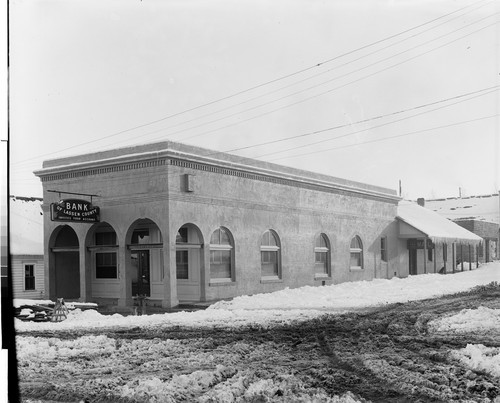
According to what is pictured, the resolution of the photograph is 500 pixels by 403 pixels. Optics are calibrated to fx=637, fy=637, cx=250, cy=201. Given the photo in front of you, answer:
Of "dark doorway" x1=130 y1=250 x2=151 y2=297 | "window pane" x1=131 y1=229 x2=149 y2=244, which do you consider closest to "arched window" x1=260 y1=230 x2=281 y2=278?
"dark doorway" x1=130 y1=250 x2=151 y2=297

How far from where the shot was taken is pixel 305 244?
72.2 feet

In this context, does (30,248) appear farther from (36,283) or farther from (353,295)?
(353,295)

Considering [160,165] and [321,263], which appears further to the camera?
[321,263]

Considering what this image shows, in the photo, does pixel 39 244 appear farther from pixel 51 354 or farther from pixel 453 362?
pixel 453 362

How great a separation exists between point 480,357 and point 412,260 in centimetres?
2236

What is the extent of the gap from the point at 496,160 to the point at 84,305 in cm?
1131

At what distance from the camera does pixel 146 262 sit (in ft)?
61.9

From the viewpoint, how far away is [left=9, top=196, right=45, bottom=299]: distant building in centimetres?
1433

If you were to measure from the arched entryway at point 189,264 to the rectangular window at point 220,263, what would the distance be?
1.42 ft

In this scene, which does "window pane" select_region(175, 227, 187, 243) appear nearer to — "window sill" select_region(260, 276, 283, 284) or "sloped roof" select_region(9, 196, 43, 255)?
"window sill" select_region(260, 276, 283, 284)

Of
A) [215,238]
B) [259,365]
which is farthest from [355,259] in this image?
[259,365]

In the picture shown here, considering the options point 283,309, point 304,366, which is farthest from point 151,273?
point 304,366

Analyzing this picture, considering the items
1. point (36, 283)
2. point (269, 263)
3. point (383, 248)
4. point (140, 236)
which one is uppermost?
point (140, 236)

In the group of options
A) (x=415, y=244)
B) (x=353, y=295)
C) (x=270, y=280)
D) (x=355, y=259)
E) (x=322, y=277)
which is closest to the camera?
(x=353, y=295)
